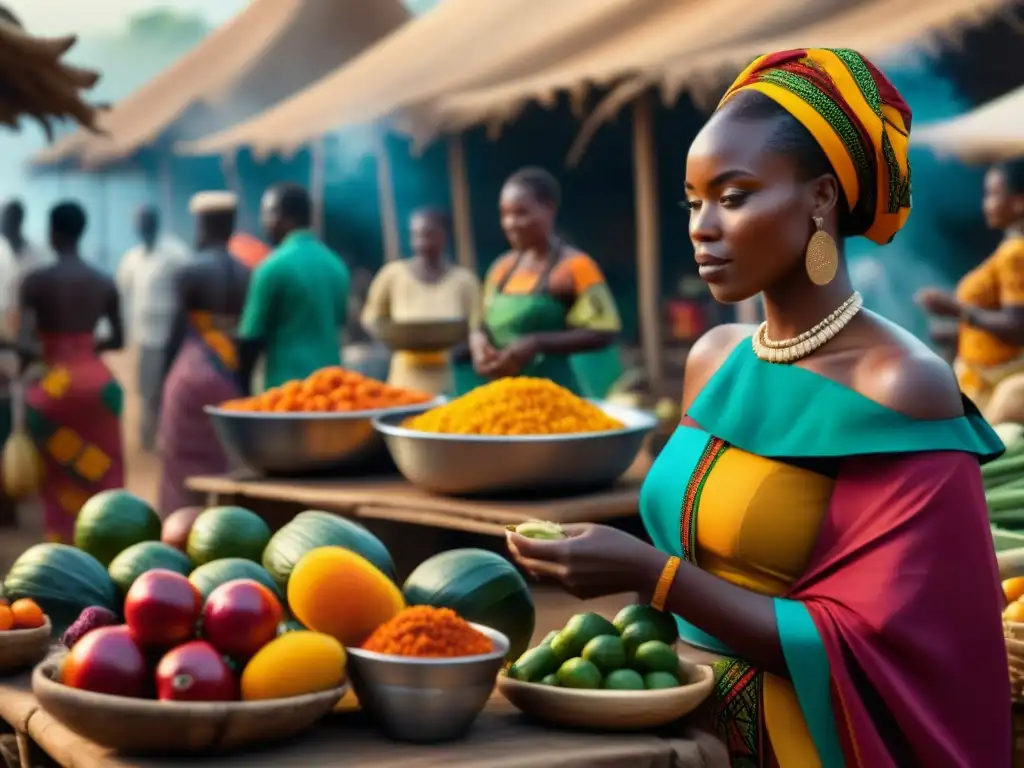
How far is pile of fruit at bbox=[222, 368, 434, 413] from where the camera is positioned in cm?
357

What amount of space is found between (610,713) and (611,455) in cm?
128

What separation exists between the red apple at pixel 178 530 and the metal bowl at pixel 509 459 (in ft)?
1.71

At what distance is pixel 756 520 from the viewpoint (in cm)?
197

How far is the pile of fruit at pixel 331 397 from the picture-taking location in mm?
3566

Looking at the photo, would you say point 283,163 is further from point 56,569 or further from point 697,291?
point 56,569

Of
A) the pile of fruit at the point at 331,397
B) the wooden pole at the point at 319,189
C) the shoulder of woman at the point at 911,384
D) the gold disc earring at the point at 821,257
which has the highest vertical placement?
the wooden pole at the point at 319,189

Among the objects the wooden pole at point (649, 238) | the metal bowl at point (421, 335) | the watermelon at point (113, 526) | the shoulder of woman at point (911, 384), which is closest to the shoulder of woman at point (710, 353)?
the shoulder of woman at point (911, 384)

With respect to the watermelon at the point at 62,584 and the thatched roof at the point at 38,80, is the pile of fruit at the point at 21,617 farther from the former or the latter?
the thatched roof at the point at 38,80

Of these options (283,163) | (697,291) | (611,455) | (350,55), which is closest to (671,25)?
(697,291)

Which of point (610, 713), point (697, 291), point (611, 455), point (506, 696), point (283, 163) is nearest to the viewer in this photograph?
point (610, 713)

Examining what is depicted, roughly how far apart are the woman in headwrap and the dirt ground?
0.76 metres

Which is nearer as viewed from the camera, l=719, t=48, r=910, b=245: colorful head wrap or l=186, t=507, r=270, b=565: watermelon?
l=719, t=48, r=910, b=245: colorful head wrap

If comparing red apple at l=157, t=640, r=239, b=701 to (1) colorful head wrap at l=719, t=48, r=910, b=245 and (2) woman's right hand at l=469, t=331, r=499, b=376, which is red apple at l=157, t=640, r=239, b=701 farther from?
(2) woman's right hand at l=469, t=331, r=499, b=376

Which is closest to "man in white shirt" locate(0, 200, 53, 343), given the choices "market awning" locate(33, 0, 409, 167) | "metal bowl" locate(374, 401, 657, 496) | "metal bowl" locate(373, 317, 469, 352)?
"metal bowl" locate(373, 317, 469, 352)
